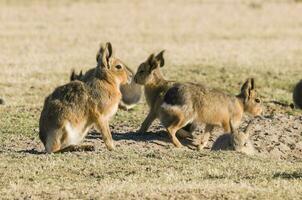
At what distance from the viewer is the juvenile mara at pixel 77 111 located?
9836 mm

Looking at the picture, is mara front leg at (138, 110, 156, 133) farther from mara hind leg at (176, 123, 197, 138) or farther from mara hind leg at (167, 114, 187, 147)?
mara hind leg at (167, 114, 187, 147)

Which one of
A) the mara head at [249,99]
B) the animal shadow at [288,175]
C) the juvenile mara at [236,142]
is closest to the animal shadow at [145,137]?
the juvenile mara at [236,142]

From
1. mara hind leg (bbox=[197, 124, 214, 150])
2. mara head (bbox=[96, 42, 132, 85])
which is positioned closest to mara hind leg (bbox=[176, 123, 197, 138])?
mara hind leg (bbox=[197, 124, 214, 150])

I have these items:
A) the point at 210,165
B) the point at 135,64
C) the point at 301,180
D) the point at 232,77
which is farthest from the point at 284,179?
the point at 135,64

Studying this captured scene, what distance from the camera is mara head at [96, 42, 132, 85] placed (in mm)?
10469

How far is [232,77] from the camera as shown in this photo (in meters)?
17.7

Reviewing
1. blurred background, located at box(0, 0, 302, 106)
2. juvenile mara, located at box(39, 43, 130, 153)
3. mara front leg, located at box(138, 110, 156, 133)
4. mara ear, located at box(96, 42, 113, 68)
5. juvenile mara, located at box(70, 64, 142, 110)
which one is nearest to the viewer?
juvenile mara, located at box(39, 43, 130, 153)

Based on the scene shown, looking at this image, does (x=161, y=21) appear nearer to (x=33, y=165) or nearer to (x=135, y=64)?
(x=135, y=64)

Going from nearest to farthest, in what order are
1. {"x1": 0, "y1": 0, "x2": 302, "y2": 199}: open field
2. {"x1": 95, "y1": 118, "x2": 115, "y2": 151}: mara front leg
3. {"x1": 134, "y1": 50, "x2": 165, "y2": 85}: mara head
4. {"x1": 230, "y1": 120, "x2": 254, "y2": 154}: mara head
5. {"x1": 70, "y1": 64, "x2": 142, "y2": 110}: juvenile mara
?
1. {"x1": 0, "y1": 0, "x2": 302, "y2": 199}: open field
2. {"x1": 95, "y1": 118, "x2": 115, "y2": 151}: mara front leg
3. {"x1": 230, "y1": 120, "x2": 254, "y2": 154}: mara head
4. {"x1": 134, "y1": 50, "x2": 165, "y2": 85}: mara head
5. {"x1": 70, "y1": 64, "x2": 142, "y2": 110}: juvenile mara

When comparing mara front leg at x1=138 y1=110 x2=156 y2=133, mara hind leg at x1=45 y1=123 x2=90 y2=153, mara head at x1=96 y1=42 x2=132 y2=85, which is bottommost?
mara front leg at x1=138 y1=110 x2=156 y2=133

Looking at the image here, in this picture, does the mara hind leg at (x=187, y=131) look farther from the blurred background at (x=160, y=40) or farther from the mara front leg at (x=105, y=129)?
the blurred background at (x=160, y=40)

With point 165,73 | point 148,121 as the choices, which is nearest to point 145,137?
point 148,121

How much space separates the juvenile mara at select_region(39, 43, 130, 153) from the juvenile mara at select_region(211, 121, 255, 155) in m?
1.55

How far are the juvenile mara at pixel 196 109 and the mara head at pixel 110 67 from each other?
883mm
